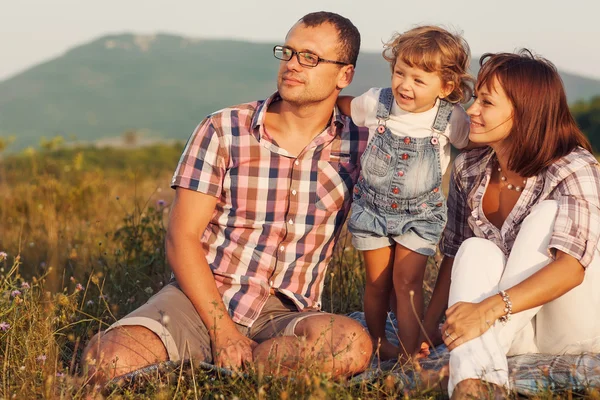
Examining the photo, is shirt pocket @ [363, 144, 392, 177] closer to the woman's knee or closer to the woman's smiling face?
the woman's smiling face

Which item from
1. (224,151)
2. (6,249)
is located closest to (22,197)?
(6,249)

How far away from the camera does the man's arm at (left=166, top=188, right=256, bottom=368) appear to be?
3.62m

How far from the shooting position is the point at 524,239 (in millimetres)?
3357

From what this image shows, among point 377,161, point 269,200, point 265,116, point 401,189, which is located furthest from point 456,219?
point 265,116

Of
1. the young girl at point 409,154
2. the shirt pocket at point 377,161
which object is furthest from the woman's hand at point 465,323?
the shirt pocket at point 377,161

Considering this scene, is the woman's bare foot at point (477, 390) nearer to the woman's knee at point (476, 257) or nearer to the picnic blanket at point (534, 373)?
the picnic blanket at point (534, 373)

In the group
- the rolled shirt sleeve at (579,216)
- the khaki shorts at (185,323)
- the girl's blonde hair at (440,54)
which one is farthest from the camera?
the girl's blonde hair at (440,54)

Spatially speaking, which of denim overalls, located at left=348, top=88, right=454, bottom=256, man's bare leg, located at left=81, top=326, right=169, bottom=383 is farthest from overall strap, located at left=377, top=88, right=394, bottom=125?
man's bare leg, located at left=81, top=326, right=169, bottom=383

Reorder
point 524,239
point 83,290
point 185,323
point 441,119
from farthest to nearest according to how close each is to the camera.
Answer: point 83,290 < point 441,119 < point 185,323 < point 524,239

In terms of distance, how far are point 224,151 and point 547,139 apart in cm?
163

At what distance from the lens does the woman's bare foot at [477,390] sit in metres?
2.96

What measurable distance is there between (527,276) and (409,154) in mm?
932

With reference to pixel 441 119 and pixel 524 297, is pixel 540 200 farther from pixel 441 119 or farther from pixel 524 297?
pixel 441 119

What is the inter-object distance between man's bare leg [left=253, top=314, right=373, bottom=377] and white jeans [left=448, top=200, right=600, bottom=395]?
0.52 meters
